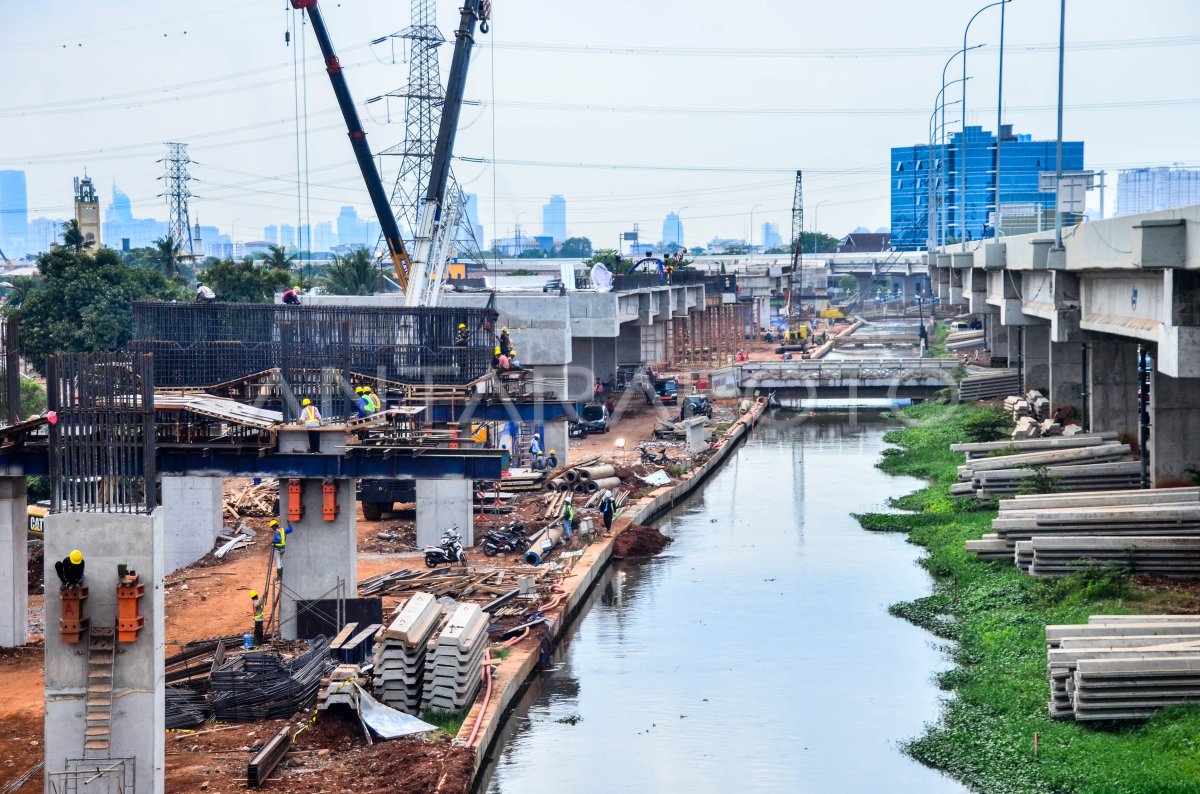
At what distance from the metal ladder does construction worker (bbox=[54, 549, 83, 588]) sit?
55 centimetres

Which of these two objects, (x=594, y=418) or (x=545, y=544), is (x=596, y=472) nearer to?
(x=545, y=544)

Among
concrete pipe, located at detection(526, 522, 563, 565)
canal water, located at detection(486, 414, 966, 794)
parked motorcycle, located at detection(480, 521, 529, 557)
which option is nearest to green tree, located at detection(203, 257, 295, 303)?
canal water, located at detection(486, 414, 966, 794)

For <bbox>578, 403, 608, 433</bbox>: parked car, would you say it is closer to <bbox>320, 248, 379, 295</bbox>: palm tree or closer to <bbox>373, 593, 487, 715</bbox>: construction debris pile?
<bbox>320, 248, 379, 295</bbox>: palm tree

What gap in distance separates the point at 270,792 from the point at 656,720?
658 centimetres

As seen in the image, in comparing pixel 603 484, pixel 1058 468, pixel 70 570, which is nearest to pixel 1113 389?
pixel 1058 468

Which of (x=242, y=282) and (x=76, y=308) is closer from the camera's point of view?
(x=76, y=308)

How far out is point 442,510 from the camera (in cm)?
3027

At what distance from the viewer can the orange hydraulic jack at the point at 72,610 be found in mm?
14672

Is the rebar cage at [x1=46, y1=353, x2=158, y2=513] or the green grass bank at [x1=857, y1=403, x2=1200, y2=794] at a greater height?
the rebar cage at [x1=46, y1=353, x2=158, y2=513]

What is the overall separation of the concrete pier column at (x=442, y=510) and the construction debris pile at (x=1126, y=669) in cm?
1486

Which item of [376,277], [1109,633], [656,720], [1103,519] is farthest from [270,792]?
[376,277]

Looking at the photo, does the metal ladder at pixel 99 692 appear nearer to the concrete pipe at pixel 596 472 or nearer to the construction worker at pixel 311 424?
the construction worker at pixel 311 424

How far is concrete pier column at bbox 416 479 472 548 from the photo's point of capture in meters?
30.1

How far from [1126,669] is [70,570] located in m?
12.1
